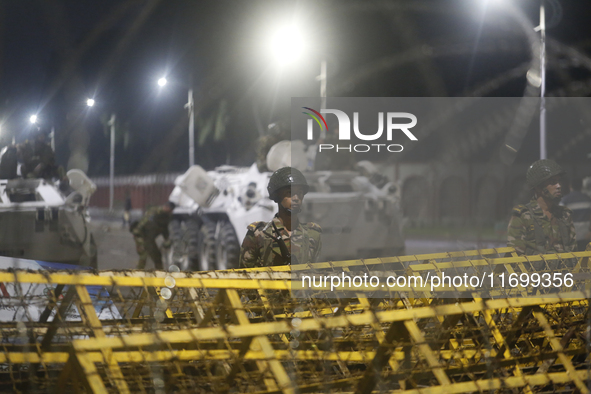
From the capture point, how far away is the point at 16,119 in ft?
24.1

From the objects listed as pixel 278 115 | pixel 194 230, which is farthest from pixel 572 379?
pixel 194 230

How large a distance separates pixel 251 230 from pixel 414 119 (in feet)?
10.2

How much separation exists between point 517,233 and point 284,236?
2.24 metres

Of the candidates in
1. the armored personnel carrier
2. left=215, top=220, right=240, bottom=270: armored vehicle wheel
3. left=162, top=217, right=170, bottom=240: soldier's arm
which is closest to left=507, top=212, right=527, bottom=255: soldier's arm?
the armored personnel carrier

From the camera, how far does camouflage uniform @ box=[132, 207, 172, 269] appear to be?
30.8ft

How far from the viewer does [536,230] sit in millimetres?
4863

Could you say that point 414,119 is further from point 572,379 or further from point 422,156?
point 422,156

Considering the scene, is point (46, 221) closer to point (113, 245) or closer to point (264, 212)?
point (113, 245)

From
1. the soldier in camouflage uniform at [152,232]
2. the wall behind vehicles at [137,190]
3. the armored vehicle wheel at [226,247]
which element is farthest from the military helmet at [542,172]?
the soldier in camouflage uniform at [152,232]

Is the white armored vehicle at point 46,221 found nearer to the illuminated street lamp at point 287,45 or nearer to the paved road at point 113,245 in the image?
the paved road at point 113,245

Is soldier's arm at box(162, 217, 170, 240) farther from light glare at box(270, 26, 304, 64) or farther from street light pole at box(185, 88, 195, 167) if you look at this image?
light glare at box(270, 26, 304, 64)

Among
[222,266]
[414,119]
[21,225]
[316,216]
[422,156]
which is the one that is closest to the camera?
[414,119]

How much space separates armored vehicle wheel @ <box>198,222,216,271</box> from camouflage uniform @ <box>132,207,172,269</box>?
0.68 meters

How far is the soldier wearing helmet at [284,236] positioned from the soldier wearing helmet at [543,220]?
198cm
